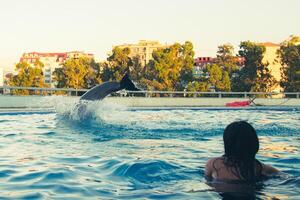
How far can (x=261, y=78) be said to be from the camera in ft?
143

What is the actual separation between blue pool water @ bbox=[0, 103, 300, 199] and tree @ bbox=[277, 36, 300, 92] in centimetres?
3143

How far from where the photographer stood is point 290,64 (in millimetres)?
44188

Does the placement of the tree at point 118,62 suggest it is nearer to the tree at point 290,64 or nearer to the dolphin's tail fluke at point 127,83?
the tree at point 290,64

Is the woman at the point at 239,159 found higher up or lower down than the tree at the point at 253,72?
lower down

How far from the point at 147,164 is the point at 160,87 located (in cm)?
3684

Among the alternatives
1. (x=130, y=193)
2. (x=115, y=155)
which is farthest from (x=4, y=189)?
(x=115, y=155)

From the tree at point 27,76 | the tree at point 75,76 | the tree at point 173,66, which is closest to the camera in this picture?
the tree at point 173,66

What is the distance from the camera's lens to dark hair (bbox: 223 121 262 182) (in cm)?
443

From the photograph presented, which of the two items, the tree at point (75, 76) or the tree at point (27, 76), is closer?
the tree at point (27, 76)

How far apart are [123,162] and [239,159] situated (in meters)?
2.52

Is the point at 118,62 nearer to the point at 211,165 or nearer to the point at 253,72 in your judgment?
the point at 253,72

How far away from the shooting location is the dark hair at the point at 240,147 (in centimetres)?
443

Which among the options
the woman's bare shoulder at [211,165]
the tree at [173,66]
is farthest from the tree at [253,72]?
the woman's bare shoulder at [211,165]

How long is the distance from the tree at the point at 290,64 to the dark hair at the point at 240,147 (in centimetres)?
3931
